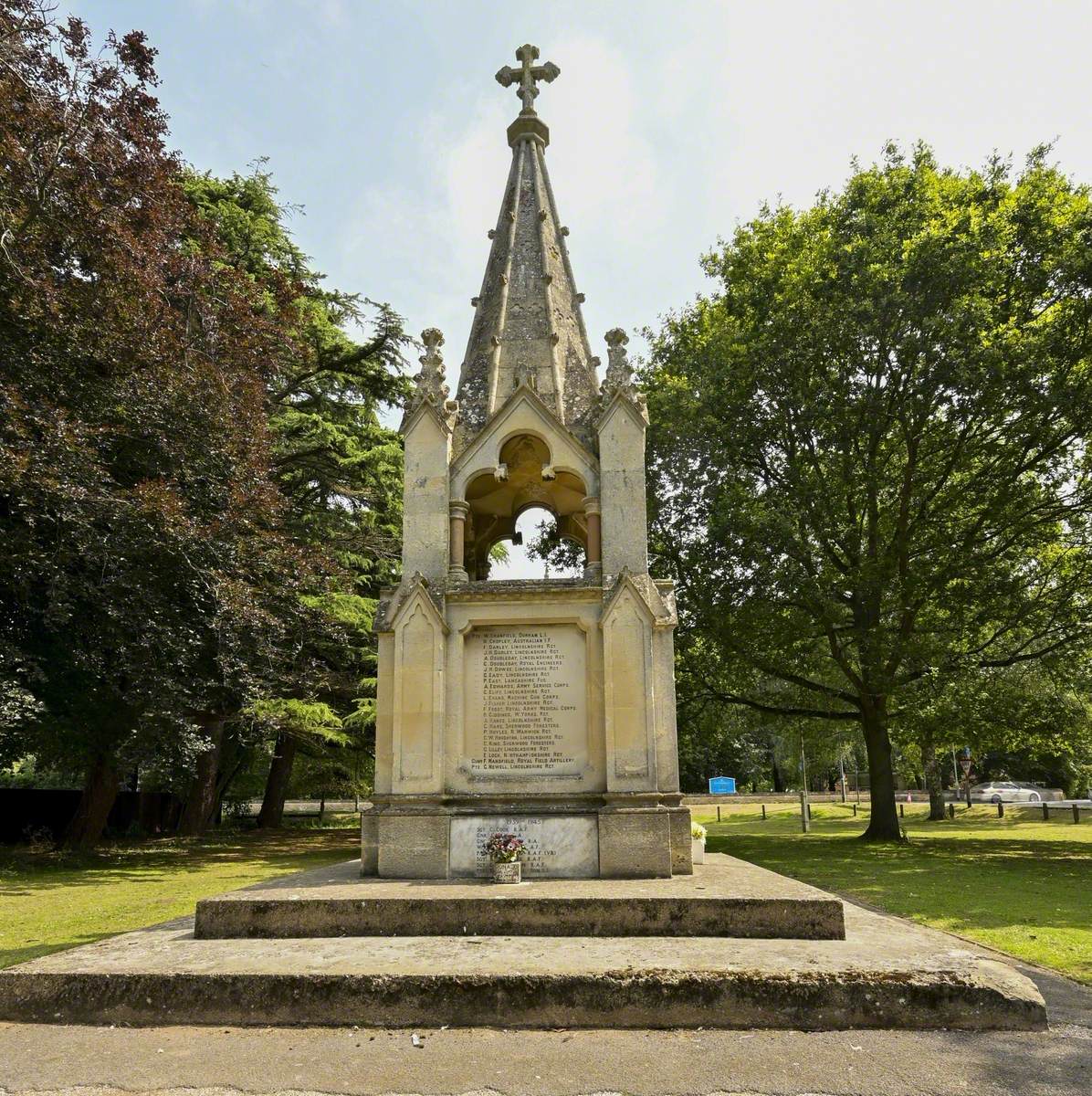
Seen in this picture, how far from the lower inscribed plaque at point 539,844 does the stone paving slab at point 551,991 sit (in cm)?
279

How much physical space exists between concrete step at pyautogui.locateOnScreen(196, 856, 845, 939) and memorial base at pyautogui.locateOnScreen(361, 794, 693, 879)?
151cm

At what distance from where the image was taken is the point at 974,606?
21.0 meters

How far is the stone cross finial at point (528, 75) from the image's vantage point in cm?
1236

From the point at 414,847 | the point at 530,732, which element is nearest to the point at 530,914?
the point at 414,847

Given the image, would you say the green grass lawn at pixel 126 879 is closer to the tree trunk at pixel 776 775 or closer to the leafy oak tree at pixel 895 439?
the leafy oak tree at pixel 895 439

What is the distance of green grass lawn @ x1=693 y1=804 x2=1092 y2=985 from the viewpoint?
9.70 metres

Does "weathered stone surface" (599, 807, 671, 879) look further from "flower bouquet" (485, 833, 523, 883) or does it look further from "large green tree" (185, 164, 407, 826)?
"large green tree" (185, 164, 407, 826)

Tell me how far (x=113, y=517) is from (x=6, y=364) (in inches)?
132

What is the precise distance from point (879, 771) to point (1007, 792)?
38.8m

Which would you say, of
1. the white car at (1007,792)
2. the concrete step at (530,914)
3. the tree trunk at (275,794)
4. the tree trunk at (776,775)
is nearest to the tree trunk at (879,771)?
the concrete step at (530,914)

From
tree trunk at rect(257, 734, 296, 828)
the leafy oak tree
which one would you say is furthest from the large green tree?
the leafy oak tree

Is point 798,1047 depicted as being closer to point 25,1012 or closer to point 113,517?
point 25,1012

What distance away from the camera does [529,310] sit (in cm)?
1128

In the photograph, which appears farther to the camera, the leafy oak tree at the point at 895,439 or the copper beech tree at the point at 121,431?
the leafy oak tree at the point at 895,439
